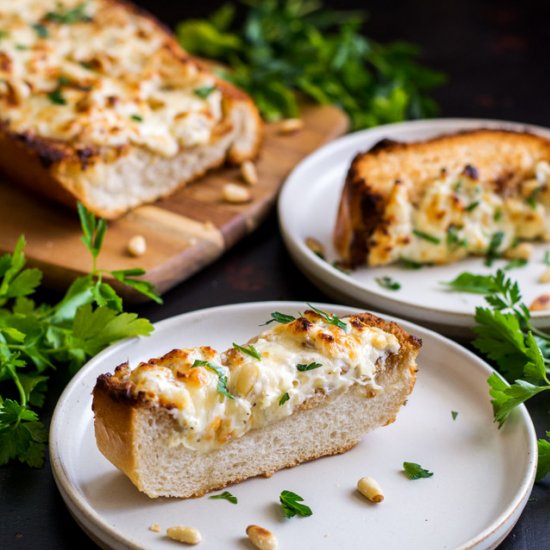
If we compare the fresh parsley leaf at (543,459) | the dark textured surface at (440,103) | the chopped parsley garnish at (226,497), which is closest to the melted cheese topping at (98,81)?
the dark textured surface at (440,103)

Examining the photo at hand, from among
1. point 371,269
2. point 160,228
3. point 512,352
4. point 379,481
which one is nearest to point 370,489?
point 379,481

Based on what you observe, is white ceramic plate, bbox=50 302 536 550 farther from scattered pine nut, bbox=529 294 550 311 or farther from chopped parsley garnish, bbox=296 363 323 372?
scattered pine nut, bbox=529 294 550 311

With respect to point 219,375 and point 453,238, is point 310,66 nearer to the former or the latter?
point 453,238

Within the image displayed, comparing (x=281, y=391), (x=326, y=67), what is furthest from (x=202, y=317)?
(x=326, y=67)

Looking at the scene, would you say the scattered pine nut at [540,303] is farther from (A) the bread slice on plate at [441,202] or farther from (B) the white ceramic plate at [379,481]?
(B) the white ceramic plate at [379,481]

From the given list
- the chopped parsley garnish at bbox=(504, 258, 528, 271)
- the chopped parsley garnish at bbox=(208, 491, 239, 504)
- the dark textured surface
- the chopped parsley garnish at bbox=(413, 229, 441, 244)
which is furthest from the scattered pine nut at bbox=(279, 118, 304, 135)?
the chopped parsley garnish at bbox=(208, 491, 239, 504)
